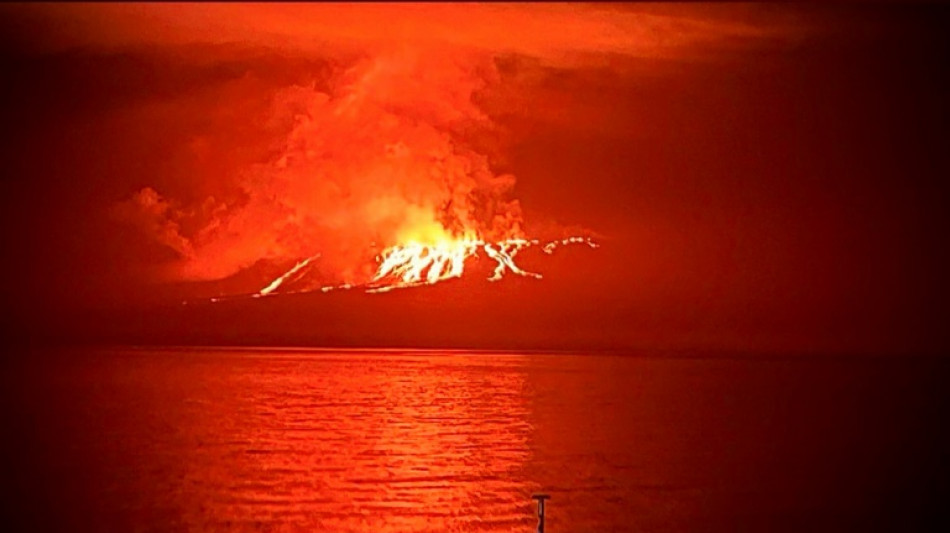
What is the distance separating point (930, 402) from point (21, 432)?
18.2 metres

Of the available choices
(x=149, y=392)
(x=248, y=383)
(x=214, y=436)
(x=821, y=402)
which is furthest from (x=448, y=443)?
(x=248, y=383)

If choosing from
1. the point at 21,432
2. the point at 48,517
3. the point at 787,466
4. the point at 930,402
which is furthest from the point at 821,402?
the point at 48,517

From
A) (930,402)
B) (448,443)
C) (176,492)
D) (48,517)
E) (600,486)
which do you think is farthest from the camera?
(930,402)

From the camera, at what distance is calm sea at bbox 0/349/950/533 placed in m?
10.9

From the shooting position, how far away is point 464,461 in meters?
14.7

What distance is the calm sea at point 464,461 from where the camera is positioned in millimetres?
10859

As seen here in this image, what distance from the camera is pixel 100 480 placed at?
1235 cm

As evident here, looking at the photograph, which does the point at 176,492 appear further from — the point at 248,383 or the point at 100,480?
the point at 248,383

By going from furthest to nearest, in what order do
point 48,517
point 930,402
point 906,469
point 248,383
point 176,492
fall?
point 248,383, point 930,402, point 906,469, point 176,492, point 48,517

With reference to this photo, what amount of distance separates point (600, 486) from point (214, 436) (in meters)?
6.94

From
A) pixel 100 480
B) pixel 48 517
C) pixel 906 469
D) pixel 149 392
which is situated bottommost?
pixel 48 517

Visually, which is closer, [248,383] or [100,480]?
A: [100,480]

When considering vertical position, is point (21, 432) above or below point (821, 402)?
below

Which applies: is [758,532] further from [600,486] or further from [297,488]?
[297,488]
